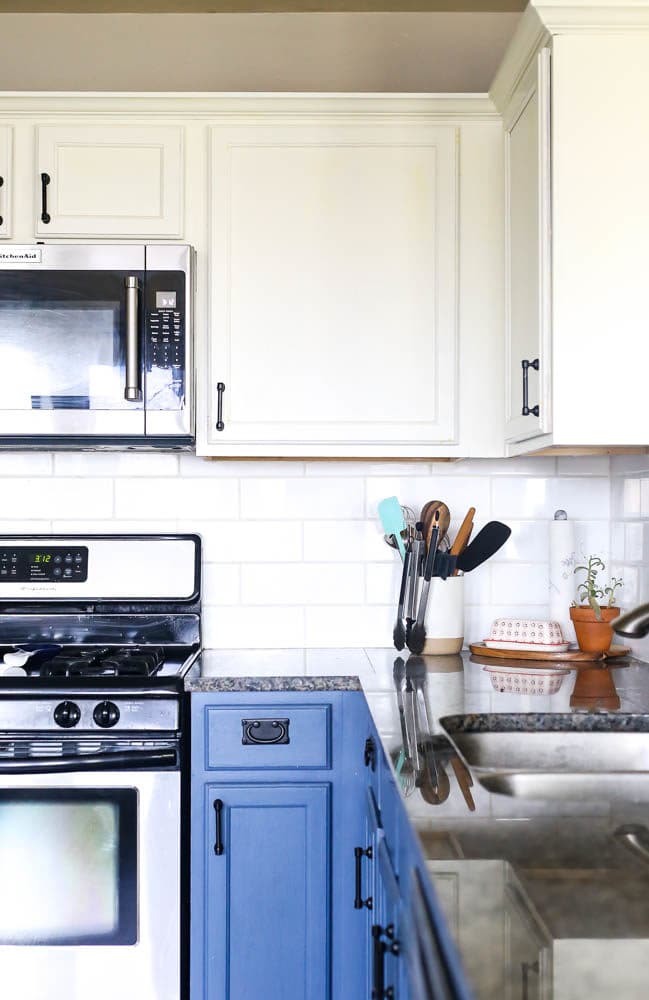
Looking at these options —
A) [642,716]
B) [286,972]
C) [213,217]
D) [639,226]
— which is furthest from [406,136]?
[286,972]

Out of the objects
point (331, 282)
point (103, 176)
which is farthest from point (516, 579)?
point (103, 176)

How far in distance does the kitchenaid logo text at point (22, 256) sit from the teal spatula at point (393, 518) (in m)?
1.02

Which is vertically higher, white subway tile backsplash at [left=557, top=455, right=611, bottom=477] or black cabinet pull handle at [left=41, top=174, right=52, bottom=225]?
black cabinet pull handle at [left=41, top=174, right=52, bottom=225]

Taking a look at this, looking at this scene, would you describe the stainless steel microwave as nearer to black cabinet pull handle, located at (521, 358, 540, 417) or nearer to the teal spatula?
the teal spatula

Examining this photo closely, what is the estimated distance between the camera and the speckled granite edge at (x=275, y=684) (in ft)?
→ 6.13

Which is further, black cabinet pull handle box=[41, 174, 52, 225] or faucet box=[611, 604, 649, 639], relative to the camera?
black cabinet pull handle box=[41, 174, 52, 225]

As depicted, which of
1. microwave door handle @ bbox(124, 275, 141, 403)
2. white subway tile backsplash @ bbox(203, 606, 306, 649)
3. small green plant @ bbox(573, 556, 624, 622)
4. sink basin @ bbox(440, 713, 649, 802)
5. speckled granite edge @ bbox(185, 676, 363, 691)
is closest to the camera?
sink basin @ bbox(440, 713, 649, 802)

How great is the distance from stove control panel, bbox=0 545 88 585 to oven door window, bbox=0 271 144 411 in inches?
17.3

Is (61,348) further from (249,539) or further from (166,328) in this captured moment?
(249,539)

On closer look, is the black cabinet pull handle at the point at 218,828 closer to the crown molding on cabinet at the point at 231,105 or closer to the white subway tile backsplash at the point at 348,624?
the white subway tile backsplash at the point at 348,624

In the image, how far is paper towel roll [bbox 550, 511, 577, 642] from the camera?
233 centimetres

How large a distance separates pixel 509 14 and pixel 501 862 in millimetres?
2310

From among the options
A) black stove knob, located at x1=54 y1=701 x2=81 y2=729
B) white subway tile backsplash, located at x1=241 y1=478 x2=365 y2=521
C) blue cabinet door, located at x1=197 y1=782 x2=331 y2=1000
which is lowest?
blue cabinet door, located at x1=197 y1=782 x2=331 y2=1000

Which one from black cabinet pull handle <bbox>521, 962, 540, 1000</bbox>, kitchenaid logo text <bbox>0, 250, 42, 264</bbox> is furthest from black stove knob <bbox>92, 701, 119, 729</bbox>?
black cabinet pull handle <bbox>521, 962, 540, 1000</bbox>
